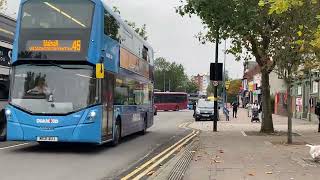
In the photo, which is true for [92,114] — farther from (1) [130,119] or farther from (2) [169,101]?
(2) [169,101]

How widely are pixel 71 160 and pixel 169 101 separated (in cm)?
6371

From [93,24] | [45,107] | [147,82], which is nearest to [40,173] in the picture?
[45,107]

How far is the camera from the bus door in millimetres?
16953

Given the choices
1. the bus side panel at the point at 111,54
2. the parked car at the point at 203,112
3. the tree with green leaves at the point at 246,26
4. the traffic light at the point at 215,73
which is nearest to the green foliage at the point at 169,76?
the parked car at the point at 203,112

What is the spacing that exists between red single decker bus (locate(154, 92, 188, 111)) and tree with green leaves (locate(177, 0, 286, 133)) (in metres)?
49.9

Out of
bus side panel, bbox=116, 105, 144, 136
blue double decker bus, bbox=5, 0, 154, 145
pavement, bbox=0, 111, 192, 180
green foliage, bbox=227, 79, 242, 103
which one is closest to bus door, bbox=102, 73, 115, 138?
blue double decker bus, bbox=5, 0, 154, 145

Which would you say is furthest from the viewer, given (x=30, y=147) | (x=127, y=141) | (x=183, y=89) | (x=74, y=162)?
(x=183, y=89)

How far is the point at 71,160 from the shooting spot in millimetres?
14820

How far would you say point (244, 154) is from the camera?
16688 millimetres

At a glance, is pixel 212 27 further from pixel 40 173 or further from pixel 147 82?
pixel 40 173

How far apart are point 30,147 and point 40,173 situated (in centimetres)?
608

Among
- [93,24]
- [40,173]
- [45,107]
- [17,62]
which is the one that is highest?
[93,24]

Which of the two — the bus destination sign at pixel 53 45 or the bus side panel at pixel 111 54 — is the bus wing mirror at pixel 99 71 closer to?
the bus destination sign at pixel 53 45

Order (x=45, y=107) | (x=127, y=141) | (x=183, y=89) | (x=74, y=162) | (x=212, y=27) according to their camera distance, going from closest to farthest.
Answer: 1. (x=74, y=162)
2. (x=45, y=107)
3. (x=127, y=141)
4. (x=212, y=27)
5. (x=183, y=89)
